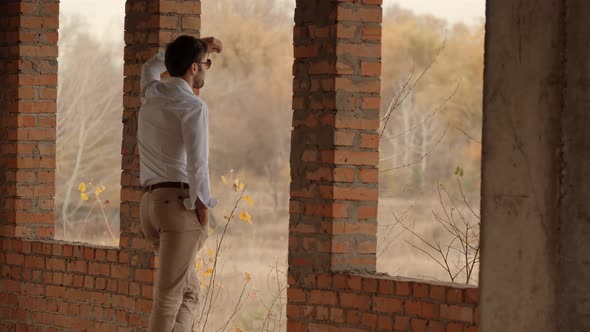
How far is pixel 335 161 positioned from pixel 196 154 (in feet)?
2.50

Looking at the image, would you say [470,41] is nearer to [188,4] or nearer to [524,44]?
[188,4]

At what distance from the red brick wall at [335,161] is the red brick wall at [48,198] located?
1160 mm

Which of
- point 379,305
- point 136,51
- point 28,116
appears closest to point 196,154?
point 379,305

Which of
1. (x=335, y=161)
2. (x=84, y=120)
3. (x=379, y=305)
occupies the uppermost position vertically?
(x=84, y=120)

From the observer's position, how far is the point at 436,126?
18.9 meters

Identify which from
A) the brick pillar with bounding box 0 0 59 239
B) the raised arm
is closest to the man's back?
the raised arm

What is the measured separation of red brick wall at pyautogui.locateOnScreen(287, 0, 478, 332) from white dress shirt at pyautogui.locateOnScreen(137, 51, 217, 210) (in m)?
0.60

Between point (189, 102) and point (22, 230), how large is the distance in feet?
9.04

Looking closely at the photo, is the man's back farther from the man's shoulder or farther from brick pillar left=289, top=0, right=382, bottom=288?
brick pillar left=289, top=0, right=382, bottom=288

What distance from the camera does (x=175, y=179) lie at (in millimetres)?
5219

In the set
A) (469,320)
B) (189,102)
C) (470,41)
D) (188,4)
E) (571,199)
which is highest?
(470,41)

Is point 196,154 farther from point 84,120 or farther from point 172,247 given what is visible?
point 84,120

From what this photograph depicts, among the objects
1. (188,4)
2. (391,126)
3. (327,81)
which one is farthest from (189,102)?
(391,126)

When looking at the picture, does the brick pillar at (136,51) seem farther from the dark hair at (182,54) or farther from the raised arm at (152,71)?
the dark hair at (182,54)
